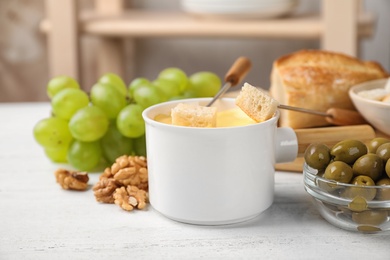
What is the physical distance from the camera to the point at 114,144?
925mm

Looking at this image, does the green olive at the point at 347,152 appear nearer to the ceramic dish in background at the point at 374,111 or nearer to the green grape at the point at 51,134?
the ceramic dish in background at the point at 374,111

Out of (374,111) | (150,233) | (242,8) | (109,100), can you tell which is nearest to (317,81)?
(374,111)

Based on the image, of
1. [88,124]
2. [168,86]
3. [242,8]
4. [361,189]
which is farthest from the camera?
[242,8]

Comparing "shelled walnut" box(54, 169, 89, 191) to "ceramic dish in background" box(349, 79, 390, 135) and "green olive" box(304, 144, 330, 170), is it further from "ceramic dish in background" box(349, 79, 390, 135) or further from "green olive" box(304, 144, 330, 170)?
"ceramic dish in background" box(349, 79, 390, 135)

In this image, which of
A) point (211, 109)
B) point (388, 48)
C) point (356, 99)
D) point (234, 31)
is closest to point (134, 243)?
point (211, 109)

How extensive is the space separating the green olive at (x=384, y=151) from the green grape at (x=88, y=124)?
1.31 feet

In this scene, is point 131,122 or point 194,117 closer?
point 194,117

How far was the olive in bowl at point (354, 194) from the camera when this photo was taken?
2.17ft

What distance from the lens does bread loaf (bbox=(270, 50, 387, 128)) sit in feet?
3.38

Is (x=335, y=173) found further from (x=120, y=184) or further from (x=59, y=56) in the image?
(x=59, y=56)

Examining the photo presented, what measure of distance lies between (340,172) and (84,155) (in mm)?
393

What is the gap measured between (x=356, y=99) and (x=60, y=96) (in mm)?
448

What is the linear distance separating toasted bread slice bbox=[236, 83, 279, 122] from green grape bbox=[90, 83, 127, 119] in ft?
0.85

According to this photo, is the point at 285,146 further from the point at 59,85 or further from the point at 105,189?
the point at 59,85
